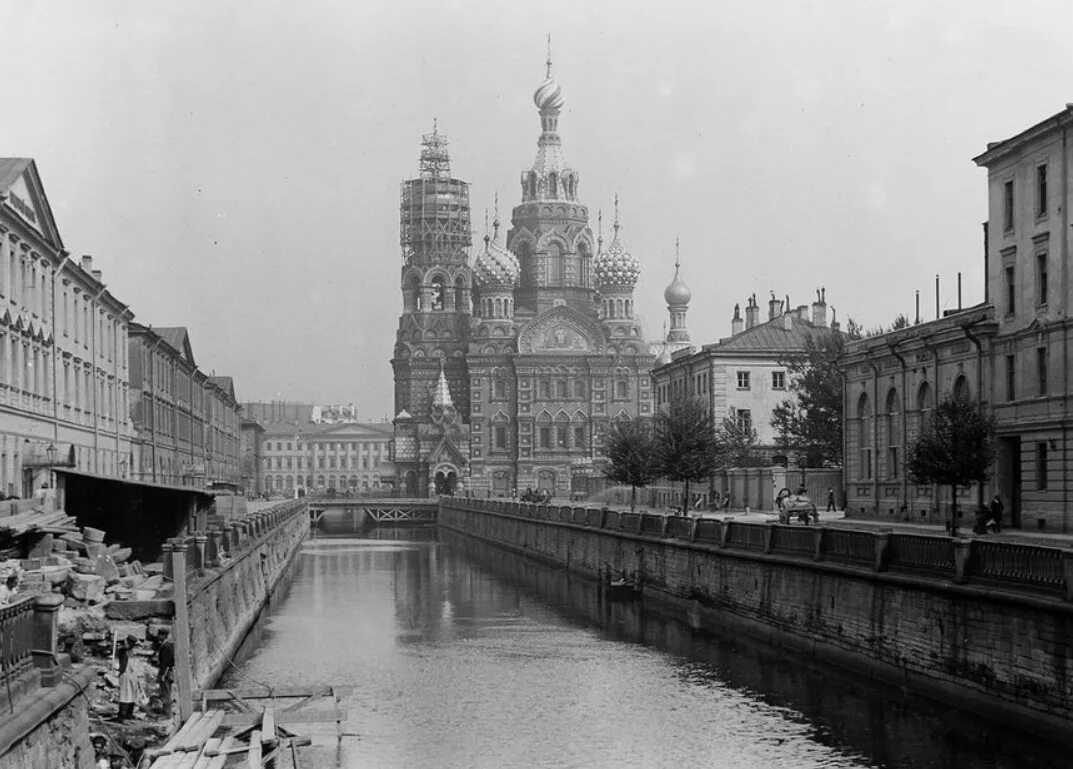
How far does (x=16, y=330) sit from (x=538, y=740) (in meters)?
23.2

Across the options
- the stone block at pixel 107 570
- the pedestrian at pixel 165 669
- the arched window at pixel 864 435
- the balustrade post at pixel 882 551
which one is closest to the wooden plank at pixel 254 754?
the pedestrian at pixel 165 669

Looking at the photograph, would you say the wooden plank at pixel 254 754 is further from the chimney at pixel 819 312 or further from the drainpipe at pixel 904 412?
the chimney at pixel 819 312

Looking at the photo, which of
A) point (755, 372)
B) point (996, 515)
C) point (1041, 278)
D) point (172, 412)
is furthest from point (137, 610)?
point (755, 372)

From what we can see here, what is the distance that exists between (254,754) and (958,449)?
86.1 ft

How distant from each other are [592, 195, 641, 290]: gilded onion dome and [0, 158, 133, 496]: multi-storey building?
105 metres

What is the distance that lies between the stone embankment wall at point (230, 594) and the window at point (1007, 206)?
72.0 ft

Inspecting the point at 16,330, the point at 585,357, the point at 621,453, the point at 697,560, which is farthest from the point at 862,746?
the point at 585,357

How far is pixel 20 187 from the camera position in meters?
45.7

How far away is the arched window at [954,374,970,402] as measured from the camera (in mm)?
47625

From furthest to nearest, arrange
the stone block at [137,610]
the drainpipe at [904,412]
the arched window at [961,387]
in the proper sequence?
the drainpipe at [904,412]
the arched window at [961,387]
the stone block at [137,610]

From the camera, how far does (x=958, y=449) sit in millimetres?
42812

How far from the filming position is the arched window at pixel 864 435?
57.5m

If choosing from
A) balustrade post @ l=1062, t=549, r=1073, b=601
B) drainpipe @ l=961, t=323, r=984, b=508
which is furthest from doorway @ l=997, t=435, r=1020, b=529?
balustrade post @ l=1062, t=549, r=1073, b=601

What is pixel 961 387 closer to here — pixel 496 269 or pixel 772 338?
pixel 772 338
